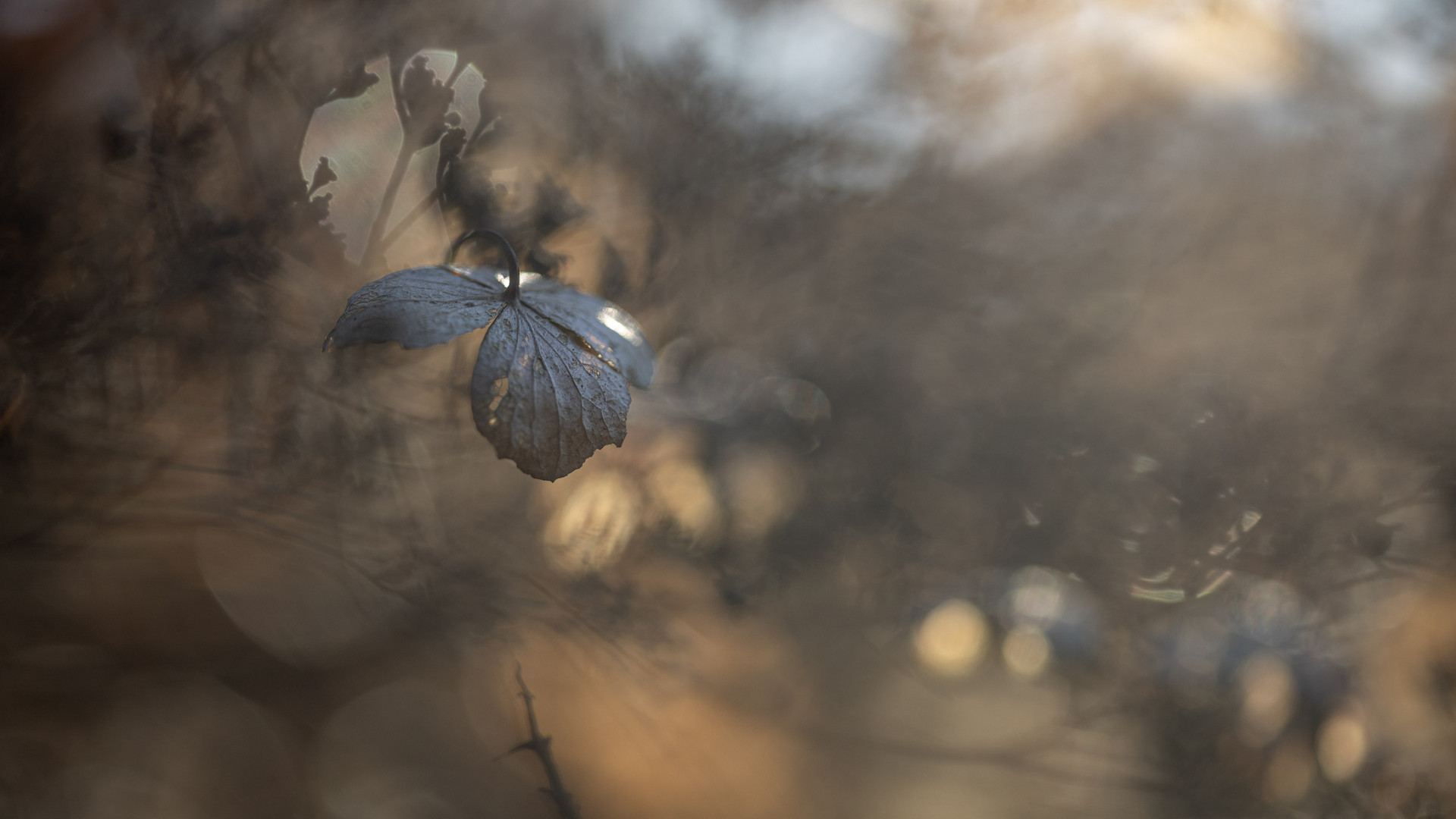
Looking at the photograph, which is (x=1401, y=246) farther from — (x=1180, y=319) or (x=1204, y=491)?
(x=1204, y=491)

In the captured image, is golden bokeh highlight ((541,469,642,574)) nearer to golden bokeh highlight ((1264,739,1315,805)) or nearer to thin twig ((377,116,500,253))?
thin twig ((377,116,500,253))

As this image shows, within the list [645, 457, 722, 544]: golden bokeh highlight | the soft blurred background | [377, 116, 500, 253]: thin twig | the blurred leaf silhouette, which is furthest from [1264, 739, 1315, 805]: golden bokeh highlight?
[377, 116, 500, 253]: thin twig

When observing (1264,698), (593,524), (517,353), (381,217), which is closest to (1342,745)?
(1264,698)

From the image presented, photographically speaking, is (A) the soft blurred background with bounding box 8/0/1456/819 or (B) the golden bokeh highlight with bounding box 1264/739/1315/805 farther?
(B) the golden bokeh highlight with bounding box 1264/739/1315/805

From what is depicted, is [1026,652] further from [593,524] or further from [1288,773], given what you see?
[593,524]

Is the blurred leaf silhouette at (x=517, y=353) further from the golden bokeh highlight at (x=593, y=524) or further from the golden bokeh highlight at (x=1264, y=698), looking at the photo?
the golden bokeh highlight at (x=1264, y=698)

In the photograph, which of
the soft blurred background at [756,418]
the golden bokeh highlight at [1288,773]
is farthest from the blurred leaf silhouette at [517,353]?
the golden bokeh highlight at [1288,773]

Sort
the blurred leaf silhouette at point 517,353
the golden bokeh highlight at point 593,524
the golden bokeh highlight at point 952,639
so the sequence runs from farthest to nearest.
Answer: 1. the golden bokeh highlight at point 952,639
2. the golden bokeh highlight at point 593,524
3. the blurred leaf silhouette at point 517,353

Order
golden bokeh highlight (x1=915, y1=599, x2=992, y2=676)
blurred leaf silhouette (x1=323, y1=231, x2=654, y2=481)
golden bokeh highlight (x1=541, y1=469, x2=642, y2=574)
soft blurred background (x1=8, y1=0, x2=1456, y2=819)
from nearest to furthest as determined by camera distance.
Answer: blurred leaf silhouette (x1=323, y1=231, x2=654, y2=481) < soft blurred background (x1=8, y1=0, x2=1456, y2=819) < golden bokeh highlight (x1=541, y1=469, x2=642, y2=574) < golden bokeh highlight (x1=915, y1=599, x2=992, y2=676)
